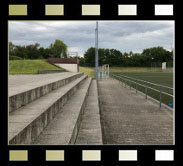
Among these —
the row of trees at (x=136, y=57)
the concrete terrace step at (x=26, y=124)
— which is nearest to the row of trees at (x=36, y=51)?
the row of trees at (x=136, y=57)

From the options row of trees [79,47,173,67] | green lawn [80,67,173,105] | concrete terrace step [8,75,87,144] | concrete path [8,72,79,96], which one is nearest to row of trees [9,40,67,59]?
green lawn [80,67,173,105]

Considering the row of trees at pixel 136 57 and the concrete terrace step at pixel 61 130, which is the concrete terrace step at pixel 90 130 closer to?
the concrete terrace step at pixel 61 130

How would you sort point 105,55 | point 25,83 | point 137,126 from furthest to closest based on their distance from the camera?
point 105,55, point 25,83, point 137,126

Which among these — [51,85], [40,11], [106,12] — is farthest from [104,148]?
[51,85]

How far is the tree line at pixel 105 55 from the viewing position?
161 ft

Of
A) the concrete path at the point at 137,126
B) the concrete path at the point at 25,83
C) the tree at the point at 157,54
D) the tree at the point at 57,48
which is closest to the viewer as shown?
the concrete path at the point at 137,126

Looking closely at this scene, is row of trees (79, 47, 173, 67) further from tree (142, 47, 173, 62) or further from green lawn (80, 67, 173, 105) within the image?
green lawn (80, 67, 173, 105)

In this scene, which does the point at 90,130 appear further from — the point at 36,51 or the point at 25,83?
the point at 36,51

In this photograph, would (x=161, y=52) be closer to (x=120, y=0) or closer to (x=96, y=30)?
(x=96, y=30)

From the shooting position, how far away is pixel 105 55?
66812 millimetres

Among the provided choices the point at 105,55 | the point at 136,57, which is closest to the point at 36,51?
the point at 105,55

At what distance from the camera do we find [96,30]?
2739 centimetres


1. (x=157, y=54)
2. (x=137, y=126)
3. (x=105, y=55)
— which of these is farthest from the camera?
(x=105, y=55)
